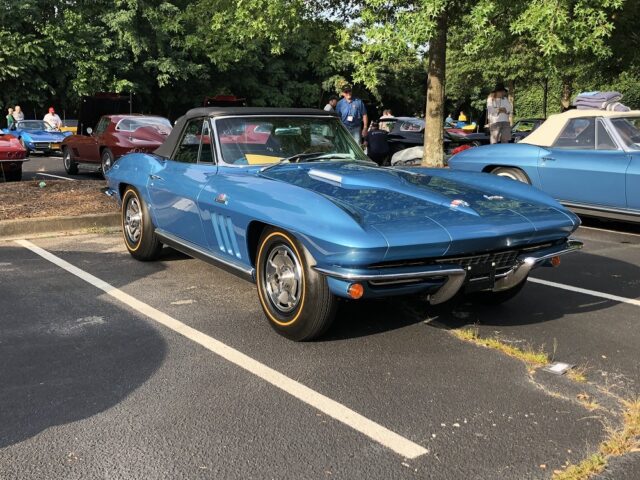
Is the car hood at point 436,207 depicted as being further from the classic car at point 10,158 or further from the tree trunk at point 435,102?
the classic car at point 10,158

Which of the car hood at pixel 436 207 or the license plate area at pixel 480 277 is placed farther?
the license plate area at pixel 480 277

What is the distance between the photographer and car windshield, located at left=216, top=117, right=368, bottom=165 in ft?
16.5

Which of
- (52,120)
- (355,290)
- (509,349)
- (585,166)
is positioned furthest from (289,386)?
(52,120)

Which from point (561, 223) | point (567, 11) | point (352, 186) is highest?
point (567, 11)

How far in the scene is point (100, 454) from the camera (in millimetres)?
2750

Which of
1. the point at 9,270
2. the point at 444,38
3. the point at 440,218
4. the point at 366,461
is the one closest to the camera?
the point at 366,461

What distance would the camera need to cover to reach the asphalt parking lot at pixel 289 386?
2.72m

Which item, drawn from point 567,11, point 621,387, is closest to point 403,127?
point 567,11

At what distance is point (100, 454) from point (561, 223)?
2.98 m

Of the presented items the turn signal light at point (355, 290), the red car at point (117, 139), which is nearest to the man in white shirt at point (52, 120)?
the red car at point (117, 139)

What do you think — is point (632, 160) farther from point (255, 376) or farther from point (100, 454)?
point (100, 454)

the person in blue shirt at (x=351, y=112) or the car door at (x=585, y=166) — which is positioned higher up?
the person in blue shirt at (x=351, y=112)

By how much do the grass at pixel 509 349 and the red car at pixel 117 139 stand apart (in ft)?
31.1

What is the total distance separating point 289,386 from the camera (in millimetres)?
3439
